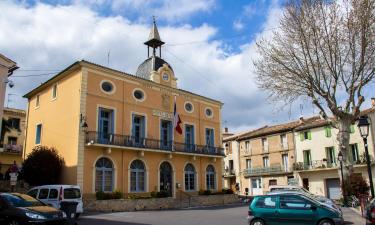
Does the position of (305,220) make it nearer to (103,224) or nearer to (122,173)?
(103,224)

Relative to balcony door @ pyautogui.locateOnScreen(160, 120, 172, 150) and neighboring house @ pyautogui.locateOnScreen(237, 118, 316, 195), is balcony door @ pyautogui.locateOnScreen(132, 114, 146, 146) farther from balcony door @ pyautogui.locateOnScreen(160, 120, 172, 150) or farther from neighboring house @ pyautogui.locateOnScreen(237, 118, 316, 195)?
neighboring house @ pyautogui.locateOnScreen(237, 118, 316, 195)

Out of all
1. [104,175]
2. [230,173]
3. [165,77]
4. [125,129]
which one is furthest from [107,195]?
[230,173]

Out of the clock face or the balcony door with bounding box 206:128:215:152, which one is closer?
the clock face

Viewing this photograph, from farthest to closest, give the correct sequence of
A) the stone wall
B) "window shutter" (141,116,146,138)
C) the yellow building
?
"window shutter" (141,116,146,138) < the yellow building < the stone wall

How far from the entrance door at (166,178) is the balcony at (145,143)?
143 cm

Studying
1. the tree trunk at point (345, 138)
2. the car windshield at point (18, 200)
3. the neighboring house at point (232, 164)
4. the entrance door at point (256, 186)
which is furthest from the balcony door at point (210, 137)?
the car windshield at point (18, 200)

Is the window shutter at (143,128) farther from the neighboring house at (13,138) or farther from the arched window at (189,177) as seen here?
the neighboring house at (13,138)

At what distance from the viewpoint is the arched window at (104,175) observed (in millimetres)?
24906

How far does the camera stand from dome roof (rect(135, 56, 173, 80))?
1281 inches

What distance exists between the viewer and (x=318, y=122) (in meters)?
41.3

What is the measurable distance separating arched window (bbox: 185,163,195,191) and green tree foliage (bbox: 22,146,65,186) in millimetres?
10589

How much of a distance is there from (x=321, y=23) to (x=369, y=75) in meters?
3.99

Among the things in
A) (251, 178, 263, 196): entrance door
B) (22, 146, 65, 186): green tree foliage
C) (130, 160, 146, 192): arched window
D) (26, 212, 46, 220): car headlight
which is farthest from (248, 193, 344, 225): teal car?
(251, 178, 263, 196): entrance door

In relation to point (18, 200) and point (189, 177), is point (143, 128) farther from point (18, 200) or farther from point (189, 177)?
point (18, 200)
